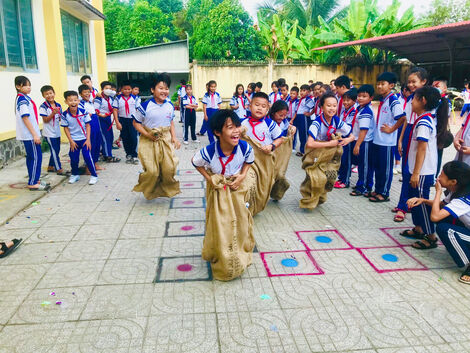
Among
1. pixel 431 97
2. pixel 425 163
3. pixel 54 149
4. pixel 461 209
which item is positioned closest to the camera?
A: pixel 461 209

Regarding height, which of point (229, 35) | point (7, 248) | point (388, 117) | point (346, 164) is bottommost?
point (7, 248)

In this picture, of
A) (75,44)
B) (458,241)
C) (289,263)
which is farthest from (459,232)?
(75,44)

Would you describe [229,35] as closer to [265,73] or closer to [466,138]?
[265,73]

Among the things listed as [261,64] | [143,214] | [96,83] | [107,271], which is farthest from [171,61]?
[107,271]

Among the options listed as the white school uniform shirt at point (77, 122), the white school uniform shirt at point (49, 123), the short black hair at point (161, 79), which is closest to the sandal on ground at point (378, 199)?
the short black hair at point (161, 79)

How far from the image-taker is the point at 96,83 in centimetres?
1323

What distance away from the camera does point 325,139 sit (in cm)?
475

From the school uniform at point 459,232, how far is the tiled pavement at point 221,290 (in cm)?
22

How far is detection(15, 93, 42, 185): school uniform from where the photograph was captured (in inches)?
214

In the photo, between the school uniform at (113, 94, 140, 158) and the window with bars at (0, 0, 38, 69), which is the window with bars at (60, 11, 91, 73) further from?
the school uniform at (113, 94, 140, 158)

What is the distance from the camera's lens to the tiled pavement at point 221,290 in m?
2.49

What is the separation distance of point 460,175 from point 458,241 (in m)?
0.58

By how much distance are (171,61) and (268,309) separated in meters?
22.4

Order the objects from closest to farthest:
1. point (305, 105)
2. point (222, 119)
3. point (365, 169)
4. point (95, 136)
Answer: point (222, 119) < point (365, 169) < point (95, 136) < point (305, 105)
